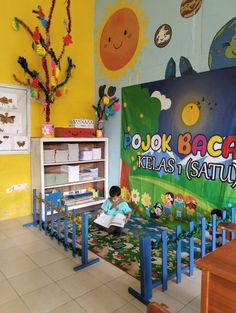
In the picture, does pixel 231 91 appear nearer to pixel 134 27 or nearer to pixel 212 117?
pixel 212 117

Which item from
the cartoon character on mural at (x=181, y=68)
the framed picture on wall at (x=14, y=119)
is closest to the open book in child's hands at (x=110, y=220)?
the framed picture on wall at (x=14, y=119)

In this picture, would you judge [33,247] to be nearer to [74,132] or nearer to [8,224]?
[8,224]

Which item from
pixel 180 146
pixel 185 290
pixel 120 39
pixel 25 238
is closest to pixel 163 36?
pixel 120 39

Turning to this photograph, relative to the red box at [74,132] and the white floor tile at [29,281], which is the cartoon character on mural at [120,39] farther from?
the white floor tile at [29,281]

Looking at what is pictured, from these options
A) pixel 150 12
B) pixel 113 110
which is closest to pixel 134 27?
pixel 150 12

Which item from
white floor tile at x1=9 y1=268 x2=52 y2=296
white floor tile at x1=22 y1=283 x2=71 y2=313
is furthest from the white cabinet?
white floor tile at x1=22 y1=283 x2=71 y2=313

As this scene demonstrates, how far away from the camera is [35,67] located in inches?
134

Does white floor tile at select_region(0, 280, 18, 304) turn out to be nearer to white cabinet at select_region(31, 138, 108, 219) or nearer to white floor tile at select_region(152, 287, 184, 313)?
white floor tile at select_region(152, 287, 184, 313)

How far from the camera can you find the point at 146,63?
3205 millimetres

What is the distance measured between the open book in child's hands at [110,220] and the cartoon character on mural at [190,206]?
2.38 ft

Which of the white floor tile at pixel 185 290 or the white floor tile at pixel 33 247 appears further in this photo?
the white floor tile at pixel 33 247

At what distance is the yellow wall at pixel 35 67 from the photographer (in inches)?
125

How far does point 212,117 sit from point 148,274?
1665 millimetres

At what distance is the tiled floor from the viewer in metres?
1.67
